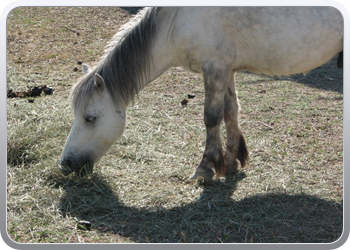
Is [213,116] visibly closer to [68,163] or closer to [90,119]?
[90,119]

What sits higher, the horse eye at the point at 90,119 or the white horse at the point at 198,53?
the white horse at the point at 198,53

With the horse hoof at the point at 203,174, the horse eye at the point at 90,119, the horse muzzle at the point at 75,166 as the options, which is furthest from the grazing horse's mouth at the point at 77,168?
the horse hoof at the point at 203,174

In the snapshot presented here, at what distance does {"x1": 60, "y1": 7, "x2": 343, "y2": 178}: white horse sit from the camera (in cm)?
429

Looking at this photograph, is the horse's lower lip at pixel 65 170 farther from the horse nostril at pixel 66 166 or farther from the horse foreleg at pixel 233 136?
the horse foreleg at pixel 233 136

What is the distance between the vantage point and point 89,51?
9.22 m

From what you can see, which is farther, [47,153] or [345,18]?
[47,153]

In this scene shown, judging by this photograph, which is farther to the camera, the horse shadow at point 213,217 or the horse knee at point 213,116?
the horse knee at point 213,116

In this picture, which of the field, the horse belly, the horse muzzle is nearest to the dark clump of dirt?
the field

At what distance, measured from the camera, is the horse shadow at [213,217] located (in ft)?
11.6

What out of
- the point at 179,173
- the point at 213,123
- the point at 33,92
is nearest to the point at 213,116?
the point at 213,123

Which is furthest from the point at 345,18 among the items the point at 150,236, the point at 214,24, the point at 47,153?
the point at 47,153

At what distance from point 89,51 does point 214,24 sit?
5.50 m

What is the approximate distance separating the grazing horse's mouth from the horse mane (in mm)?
611
